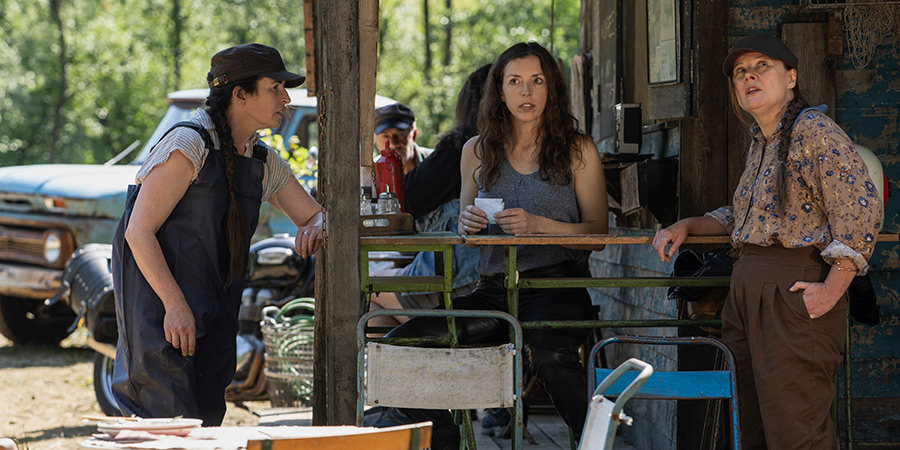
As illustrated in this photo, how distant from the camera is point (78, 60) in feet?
85.0

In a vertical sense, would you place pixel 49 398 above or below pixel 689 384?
below

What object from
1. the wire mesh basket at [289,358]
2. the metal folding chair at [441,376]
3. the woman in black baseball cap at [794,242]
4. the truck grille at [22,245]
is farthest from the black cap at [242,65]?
the truck grille at [22,245]

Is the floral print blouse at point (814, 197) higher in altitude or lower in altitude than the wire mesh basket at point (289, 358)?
higher

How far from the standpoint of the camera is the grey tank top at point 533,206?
3.90 metres

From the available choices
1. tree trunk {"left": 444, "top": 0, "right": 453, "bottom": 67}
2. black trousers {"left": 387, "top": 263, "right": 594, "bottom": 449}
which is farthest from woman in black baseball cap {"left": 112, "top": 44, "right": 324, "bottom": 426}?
tree trunk {"left": 444, "top": 0, "right": 453, "bottom": 67}

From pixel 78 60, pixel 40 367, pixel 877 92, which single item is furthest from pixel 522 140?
pixel 78 60

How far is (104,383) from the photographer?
6543 mm

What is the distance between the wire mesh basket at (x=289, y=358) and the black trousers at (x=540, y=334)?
84.4 inches

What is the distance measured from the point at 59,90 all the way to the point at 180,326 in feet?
84.1

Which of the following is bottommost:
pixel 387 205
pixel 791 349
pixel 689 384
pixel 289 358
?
pixel 289 358

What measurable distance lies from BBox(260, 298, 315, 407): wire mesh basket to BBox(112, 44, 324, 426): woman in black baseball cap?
240 centimetres

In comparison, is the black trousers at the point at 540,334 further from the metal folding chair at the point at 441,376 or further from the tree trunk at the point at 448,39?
the tree trunk at the point at 448,39

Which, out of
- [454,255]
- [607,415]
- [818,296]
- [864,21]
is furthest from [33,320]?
[607,415]

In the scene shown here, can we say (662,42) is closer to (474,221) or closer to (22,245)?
(474,221)
